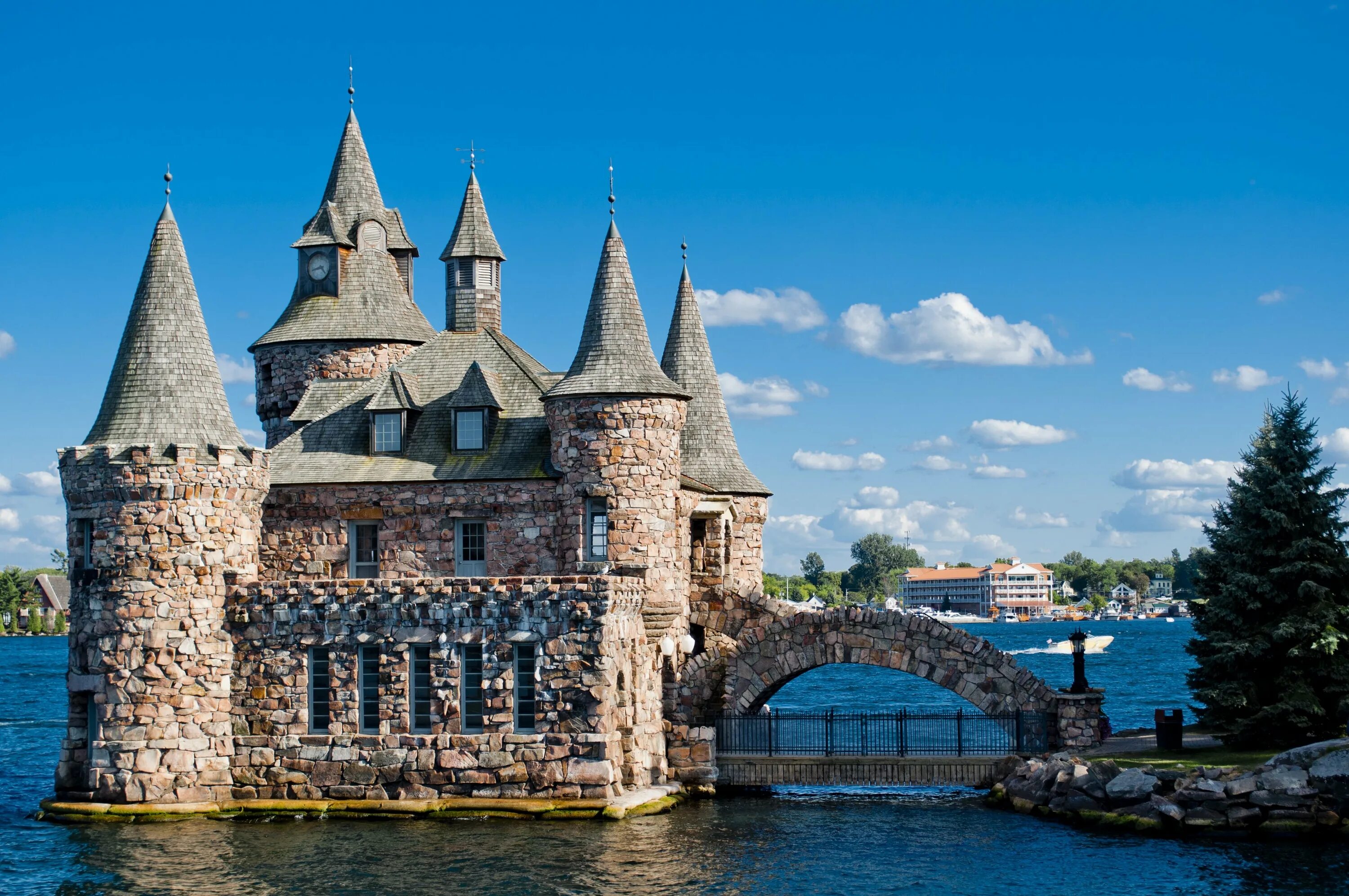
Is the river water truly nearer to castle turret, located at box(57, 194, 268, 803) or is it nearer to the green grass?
castle turret, located at box(57, 194, 268, 803)

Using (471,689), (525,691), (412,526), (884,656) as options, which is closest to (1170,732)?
(884,656)

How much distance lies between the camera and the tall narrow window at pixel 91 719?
36.1m

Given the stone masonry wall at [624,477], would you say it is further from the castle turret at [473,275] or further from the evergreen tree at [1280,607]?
the evergreen tree at [1280,607]

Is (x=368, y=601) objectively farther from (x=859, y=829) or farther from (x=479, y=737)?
(x=859, y=829)

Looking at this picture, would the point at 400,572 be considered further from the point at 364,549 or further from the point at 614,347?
the point at 614,347

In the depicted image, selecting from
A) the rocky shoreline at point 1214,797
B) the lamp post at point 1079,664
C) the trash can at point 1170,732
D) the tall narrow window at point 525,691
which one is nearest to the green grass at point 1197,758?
the trash can at point 1170,732

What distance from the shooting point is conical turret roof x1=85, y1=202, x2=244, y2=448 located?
121 ft

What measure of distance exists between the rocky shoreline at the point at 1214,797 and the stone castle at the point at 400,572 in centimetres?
953

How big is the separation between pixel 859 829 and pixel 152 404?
19.7m

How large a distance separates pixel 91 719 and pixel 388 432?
10392 mm

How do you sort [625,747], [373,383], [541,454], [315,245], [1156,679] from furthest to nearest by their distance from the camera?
[1156,679], [315,245], [373,383], [541,454], [625,747]

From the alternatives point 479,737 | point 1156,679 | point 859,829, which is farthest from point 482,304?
point 1156,679

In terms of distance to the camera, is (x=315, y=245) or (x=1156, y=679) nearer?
(x=315, y=245)

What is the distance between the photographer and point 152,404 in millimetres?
36938
